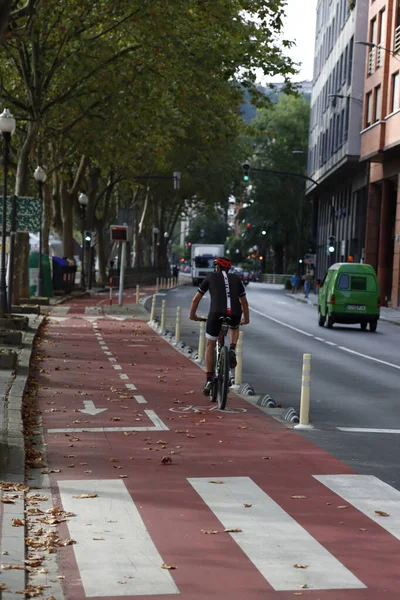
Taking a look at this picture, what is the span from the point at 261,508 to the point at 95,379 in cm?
938

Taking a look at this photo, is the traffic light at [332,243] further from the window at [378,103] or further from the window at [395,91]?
the window at [395,91]

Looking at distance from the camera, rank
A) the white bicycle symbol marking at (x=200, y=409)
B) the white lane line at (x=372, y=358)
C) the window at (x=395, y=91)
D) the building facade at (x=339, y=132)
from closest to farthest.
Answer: the white bicycle symbol marking at (x=200, y=409)
the white lane line at (x=372, y=358)
the window at (x=395, y=91)
the building facade at (x=339, y=132)

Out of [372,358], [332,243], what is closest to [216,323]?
[372,358]

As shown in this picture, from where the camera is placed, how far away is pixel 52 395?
15.0 meters

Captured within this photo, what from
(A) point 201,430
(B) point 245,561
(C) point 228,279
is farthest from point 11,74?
(B) point 245,561

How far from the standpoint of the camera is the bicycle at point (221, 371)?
13562mm

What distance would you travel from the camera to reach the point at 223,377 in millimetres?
13695

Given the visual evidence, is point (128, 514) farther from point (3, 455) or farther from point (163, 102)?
point (163, 102)

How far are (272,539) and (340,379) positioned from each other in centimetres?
1202

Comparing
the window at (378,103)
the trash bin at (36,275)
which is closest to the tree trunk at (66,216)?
the trash bin at (36,275)

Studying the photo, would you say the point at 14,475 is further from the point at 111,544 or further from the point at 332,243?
the point at 332,243

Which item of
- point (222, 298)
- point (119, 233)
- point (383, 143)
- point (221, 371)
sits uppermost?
point (383, 143)

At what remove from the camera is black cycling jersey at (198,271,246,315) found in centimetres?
1407

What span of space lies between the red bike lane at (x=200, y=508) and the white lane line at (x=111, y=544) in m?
0.01
